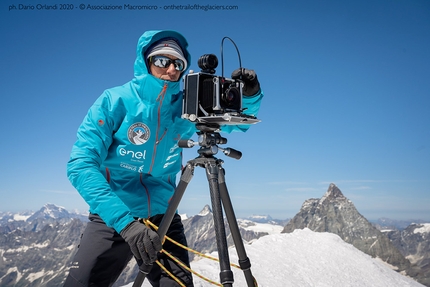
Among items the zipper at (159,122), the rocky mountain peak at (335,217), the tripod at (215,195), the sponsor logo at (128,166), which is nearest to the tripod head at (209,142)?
the tripod at (215,195)

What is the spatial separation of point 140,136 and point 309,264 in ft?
19.5

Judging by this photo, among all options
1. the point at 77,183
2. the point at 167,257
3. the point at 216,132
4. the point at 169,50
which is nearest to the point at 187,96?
the point at 216,132

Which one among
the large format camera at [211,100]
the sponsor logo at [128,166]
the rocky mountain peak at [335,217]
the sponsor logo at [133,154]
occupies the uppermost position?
the large format camera at [211,100]

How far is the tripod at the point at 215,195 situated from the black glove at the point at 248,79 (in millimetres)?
701

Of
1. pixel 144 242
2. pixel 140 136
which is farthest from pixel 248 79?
pixel 144 242

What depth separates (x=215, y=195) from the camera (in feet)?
8.38

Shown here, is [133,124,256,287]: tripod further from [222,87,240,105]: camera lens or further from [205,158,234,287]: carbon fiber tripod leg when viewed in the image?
[222,87,240,105]: camera lens

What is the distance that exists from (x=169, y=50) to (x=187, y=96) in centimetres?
73

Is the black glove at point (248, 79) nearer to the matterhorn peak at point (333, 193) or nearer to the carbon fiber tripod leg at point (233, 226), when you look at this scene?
the carbon fiber tripod leg at point (233, 226)

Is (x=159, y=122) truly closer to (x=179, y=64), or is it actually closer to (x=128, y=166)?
(x=128, y=166)

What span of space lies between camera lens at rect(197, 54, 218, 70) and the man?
330 millimetres

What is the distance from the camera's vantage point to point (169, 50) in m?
3.33

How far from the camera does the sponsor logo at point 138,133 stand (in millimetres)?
3113

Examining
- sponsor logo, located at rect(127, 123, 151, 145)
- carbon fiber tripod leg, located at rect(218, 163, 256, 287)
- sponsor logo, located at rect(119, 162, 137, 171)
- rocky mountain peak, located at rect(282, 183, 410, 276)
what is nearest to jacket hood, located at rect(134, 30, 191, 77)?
sponsor logo, located at rect(127, 123, 151, 145)
